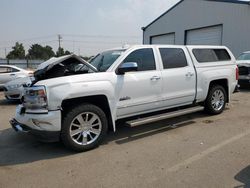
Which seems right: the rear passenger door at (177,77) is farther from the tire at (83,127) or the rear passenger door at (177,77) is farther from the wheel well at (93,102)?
the tire at (83,127)

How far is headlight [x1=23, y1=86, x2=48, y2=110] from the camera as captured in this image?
14.4 feet

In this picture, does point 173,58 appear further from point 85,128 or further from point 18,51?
point 18,51

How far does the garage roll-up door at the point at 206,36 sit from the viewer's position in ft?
65.2

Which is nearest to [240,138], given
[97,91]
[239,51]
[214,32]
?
[97,91]

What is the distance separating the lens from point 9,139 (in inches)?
218

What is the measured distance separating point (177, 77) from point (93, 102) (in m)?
2.10

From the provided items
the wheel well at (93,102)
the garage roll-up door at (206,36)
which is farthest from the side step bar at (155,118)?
the garage roll-up door at (206,36)

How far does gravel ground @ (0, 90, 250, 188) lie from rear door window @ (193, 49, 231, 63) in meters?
1.70

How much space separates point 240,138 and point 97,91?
2.97 meters

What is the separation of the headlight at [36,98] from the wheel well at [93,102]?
36cm

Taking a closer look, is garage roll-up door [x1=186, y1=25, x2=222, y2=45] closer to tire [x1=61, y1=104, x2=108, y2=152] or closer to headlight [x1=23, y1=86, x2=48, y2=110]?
tire [x1=61, y1=104, x2=108, y2=152]

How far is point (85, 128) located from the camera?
4.77m

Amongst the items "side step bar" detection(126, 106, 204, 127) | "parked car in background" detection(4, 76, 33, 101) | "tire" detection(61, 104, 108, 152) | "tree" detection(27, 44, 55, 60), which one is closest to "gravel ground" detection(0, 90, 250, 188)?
"tire" detection(61, 104, 108, 152)

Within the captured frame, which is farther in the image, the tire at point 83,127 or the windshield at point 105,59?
the windshield at point 105,59
